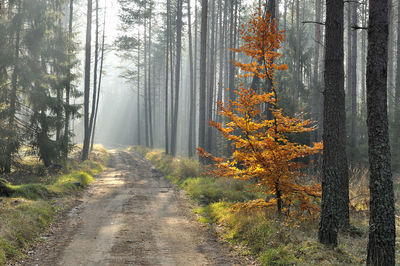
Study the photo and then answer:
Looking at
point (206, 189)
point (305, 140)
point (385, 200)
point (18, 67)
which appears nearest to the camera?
point (385, 200)

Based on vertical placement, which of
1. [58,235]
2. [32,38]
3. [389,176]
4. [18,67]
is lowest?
[58,235]

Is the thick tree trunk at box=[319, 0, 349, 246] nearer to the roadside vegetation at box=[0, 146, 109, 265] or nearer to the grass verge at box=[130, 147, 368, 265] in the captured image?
the grass verge at box=[130, 147, 368, 265]

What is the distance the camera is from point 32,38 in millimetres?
17562

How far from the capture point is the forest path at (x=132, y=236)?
6.55m

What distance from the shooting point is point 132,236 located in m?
8.02

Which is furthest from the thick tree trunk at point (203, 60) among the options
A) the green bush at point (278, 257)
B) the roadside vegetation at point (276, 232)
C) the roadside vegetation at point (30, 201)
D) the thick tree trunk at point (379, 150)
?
the thick tree trunk at point (379, 150)

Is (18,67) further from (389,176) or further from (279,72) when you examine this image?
(389,176)

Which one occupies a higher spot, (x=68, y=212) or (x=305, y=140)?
(x=305, y=140)

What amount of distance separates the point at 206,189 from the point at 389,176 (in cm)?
865

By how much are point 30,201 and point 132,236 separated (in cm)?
411

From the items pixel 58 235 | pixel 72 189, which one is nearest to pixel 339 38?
pixel 58 235

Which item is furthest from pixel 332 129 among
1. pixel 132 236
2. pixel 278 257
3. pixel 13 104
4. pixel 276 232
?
pixel 13 104

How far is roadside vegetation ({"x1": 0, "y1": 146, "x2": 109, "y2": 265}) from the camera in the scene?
7.01 meters

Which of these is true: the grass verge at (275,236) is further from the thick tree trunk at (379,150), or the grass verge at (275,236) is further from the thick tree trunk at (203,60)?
the thick tree trunk at (203,60)
